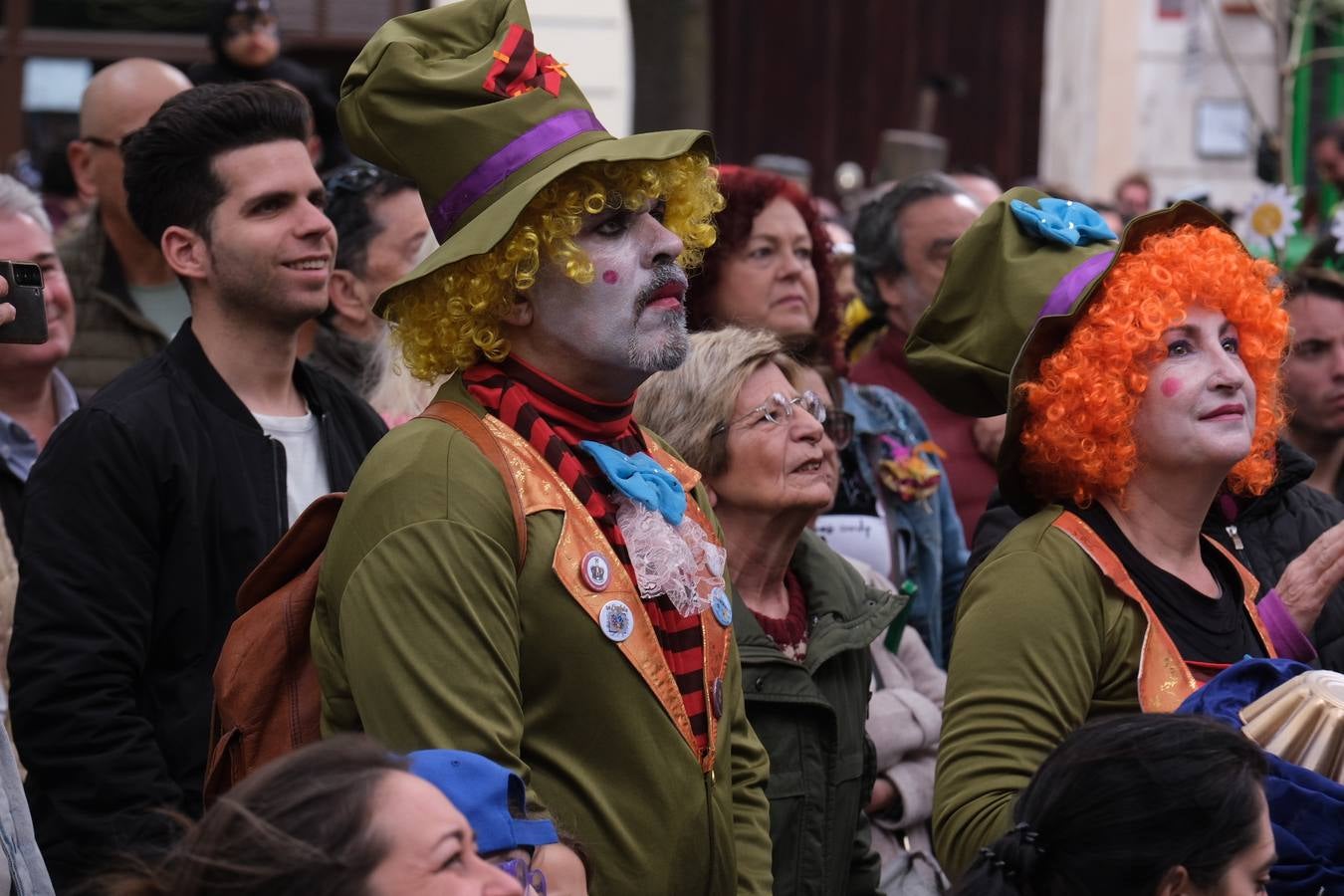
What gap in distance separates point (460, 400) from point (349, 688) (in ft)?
1.70

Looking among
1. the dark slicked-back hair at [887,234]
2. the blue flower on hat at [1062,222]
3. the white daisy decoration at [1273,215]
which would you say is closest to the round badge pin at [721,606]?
the blue flower on hat at [1062,222]

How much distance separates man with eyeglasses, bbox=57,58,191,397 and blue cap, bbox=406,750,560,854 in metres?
2.93

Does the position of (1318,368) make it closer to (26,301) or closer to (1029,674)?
(1029,674)

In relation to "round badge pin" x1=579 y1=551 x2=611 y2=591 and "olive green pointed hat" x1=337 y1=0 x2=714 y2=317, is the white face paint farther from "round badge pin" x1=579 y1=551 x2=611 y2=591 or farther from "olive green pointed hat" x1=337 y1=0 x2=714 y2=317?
"round badge pin" x1=579 y1=551 x2=611 y2=591

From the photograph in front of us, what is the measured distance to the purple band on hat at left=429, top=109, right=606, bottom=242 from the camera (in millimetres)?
3297

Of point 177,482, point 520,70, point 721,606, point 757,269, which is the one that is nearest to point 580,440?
point 721,606

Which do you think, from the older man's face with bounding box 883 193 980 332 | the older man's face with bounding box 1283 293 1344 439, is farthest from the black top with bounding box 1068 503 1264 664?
the older man's face with bounding box 883 193 980 332

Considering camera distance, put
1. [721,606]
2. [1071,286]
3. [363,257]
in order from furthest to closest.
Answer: [363,257] < [1071,286] < [721,606]

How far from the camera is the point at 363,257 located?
5.39 m

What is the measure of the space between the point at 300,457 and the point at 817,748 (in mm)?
1256

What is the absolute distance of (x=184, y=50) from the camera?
11.5m

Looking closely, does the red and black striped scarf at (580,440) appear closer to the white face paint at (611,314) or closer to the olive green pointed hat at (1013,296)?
the white face paint at (611,314)

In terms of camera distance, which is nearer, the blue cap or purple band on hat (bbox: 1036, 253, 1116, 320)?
the blue cap

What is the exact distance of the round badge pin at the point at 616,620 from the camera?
10.1 feet
